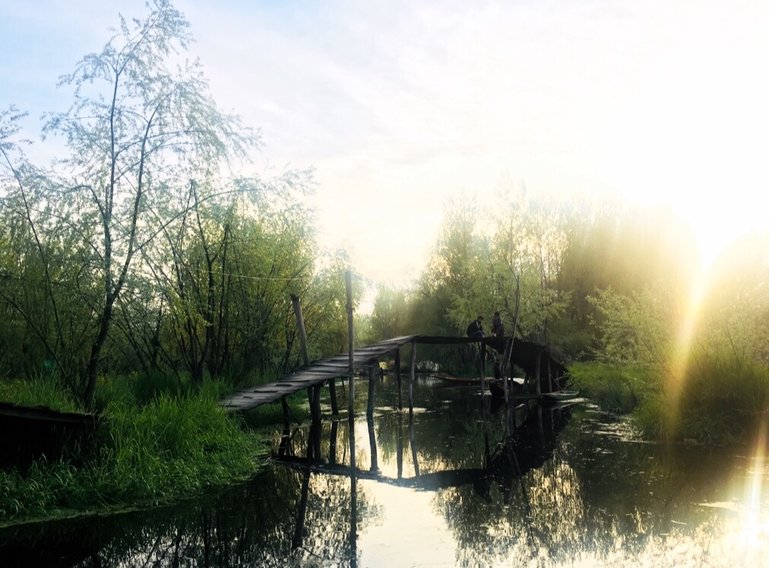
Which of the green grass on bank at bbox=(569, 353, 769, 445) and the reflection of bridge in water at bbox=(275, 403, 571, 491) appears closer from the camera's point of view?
the reflection of bridge in water at bbox=(275, 403, 571, 491)

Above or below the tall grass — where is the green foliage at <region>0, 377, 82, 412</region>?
above

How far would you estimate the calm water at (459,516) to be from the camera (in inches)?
270

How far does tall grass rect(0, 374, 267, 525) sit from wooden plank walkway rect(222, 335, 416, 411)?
212cm

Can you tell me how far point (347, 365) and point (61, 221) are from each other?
8640 mm

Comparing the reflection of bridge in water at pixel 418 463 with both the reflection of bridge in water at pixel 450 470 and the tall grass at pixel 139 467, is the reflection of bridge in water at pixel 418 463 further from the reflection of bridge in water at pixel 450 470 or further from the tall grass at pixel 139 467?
the tall grass at pixel 139 467

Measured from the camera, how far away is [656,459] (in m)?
11.4

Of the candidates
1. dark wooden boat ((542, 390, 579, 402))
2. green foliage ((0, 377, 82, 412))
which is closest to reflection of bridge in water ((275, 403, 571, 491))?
green foliage ((0, 377, 82, 412))

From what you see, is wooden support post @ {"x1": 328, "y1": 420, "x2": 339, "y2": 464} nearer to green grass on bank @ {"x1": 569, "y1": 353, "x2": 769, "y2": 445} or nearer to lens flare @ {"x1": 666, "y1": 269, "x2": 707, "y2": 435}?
green grass on bank @ {"x1": 569, "y1": 353, "x2": 769, "y2": 445}

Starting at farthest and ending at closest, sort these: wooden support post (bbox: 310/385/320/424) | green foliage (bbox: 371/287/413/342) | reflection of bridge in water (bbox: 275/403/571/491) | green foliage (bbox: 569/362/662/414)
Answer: green foliage (bbox: 371/287/413/342)
wooden support post (bbox: 310/385/320/424)
green foliage (bbox: 569/362/662/414)
reflection of bridge in water (bbox: 275/403/571/491)

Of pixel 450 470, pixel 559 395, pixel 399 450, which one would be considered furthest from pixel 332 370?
pixel 559 395

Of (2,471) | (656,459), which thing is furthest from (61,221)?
(656,459)

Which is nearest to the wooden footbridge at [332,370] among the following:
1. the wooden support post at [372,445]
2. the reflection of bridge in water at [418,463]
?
the reflection of bridge in water at [418,463]

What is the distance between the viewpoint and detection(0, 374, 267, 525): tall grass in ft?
26.4

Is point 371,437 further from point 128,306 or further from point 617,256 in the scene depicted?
point 617,256
